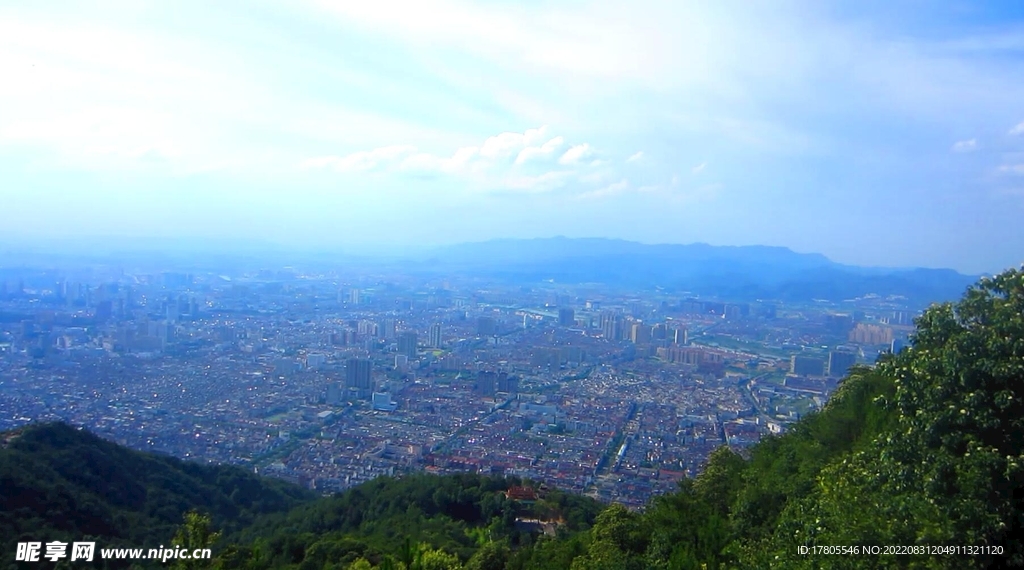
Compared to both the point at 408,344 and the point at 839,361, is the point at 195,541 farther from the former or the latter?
the point at 408,344

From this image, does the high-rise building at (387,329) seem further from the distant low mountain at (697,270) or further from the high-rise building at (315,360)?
the distant low mountain at (697,270)

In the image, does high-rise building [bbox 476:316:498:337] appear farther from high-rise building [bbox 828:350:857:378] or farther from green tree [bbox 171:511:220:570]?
green tree [bbox 171:511:220:570]

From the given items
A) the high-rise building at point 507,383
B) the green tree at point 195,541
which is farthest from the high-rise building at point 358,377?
the green tree at point 195,541

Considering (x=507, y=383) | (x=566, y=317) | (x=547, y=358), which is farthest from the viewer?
(x=566, y=317)

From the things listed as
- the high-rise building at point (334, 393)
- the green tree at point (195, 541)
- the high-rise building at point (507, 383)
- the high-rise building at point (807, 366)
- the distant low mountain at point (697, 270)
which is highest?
the distant low mountain at point (697, 270)

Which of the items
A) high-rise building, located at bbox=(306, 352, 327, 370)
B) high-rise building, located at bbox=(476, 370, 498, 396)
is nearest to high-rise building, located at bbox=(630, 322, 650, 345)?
high-rise building, located at bbox=(476, 370, 498, 396)

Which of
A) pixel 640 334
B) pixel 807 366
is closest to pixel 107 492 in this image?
pixel 807 366
